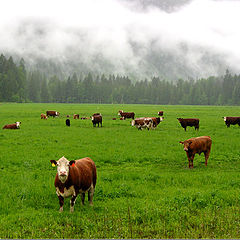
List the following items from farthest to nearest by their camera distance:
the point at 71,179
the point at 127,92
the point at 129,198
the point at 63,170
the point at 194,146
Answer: the point at 127,92 → the point at 194,146 → the point at 129,198 → the point at 71,179 → the point at 63,170

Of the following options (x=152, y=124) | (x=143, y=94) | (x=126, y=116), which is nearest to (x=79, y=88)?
(x=143, y=94)

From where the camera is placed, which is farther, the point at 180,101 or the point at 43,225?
the point at 180,101

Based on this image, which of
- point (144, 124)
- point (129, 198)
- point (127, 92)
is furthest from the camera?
point (127, 92)

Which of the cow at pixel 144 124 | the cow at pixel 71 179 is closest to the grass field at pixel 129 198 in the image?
the cow at pixel 71 179

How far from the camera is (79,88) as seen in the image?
15838 cm

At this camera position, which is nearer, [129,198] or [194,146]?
[129,198]

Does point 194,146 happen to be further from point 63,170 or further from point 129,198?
point 63,170

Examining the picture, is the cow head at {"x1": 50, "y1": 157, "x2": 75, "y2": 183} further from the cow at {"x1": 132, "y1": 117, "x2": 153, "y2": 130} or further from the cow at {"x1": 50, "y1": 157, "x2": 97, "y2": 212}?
the cow at {"x1": 132, "y1": 117, "x2": 153, "y2": 130}

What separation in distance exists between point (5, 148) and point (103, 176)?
9771 millimetres

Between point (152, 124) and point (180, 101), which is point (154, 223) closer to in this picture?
point (152, 124)

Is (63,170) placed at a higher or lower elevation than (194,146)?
higher

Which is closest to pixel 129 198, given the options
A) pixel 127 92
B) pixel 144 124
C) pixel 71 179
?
pixel 71 179

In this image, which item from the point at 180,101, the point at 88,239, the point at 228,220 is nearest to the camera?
the point at 88,239

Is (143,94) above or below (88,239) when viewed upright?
above
